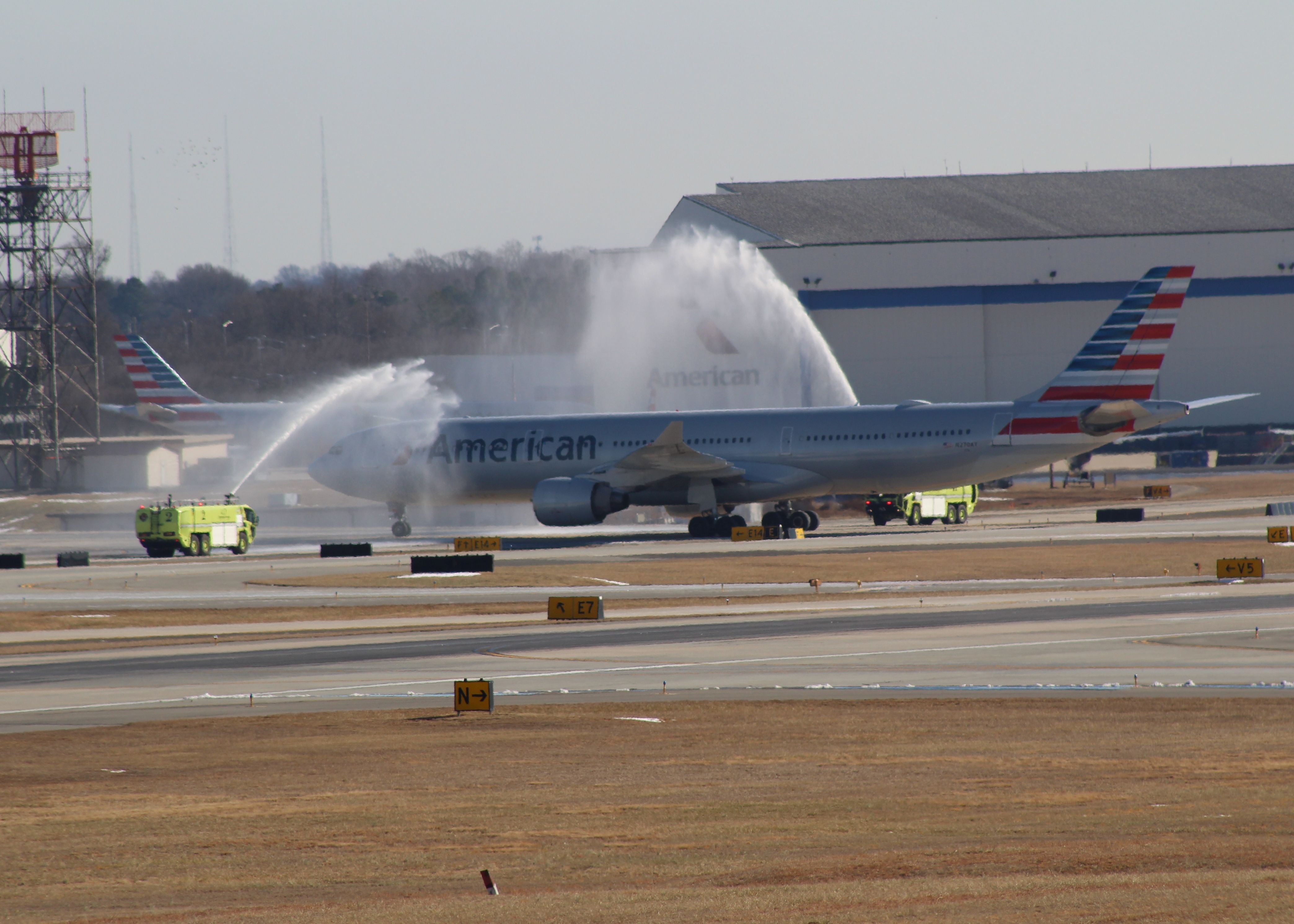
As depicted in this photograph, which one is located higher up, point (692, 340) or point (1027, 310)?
point (1027, 310)

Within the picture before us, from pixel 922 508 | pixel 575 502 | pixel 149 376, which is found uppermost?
pixel 149 376

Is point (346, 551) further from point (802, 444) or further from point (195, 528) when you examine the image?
point (802, 444)

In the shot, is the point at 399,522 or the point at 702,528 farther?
the point at 399,522

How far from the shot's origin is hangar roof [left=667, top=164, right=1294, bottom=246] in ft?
354

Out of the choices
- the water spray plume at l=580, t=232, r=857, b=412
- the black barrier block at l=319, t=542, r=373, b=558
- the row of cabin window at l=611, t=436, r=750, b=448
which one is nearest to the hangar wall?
the water spray plume at l=580, t=232, r=857, b=412

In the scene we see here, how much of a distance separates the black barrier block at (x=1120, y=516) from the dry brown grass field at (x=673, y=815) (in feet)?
133

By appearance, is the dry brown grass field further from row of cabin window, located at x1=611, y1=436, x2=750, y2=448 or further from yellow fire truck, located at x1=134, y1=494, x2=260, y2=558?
row of cabin window, located at x1=611, y1=436, x2=750, y2=448

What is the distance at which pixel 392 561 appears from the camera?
4719 centimetres

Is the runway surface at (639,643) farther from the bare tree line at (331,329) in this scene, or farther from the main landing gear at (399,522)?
the bare tree line at (331,329)

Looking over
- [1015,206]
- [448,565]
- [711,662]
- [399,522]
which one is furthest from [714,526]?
[1015,206]

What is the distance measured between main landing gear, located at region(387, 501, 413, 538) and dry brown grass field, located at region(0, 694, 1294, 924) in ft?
134

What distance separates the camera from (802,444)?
54219 millimetres

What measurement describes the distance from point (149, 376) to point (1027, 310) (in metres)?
57.4

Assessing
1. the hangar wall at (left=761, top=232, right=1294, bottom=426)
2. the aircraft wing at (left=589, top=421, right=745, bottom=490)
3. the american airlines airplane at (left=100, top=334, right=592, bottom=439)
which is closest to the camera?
the aircraft wing at (left=589, top=421, right=745, bottom=490)
